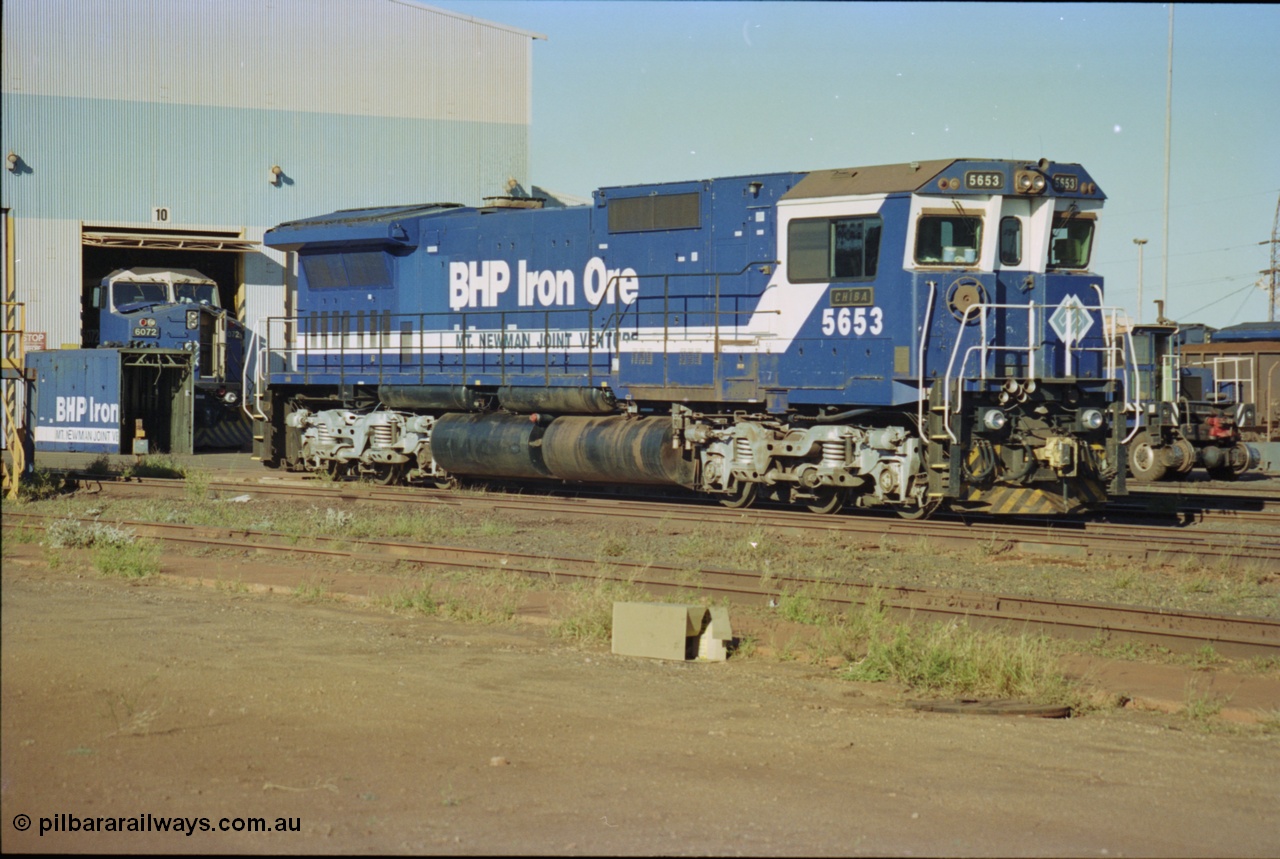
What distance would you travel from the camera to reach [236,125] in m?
32.5

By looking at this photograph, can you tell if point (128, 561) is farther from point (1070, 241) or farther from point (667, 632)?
point (1070, 241)

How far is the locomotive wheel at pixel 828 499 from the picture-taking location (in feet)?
49.6

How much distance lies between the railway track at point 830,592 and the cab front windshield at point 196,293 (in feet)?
56.5

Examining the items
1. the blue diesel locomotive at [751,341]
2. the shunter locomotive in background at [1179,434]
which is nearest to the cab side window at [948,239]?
the blue diesel locomotive at [751,341]

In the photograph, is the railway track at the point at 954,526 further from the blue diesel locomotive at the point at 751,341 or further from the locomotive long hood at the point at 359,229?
the locomotive long hood at the point at 359,229

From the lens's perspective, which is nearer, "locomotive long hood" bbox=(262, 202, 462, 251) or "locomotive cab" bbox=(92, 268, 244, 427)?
"locomotive long hood" bbox=(262, 202, 462, 251)

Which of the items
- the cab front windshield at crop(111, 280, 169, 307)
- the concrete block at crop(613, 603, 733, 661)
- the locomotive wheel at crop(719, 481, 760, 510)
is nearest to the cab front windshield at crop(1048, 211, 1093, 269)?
the locomotive wheel at crop(719, 481, 760, 510)

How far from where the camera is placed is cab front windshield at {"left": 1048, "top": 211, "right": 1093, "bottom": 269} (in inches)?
556

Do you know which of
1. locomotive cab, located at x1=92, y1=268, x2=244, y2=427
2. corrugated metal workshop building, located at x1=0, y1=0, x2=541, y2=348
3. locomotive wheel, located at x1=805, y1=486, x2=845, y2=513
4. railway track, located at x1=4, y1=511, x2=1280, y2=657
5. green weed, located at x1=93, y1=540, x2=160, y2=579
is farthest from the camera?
corrugated metal workshop building, located at x1=0, y1=0, x2=541, y2=348

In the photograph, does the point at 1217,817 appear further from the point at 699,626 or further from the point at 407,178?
the point at 407,178

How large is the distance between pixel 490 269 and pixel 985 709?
12.1m

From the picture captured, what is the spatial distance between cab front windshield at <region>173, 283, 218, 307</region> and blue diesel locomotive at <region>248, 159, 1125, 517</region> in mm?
11167

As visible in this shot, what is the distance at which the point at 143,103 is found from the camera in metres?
31.5

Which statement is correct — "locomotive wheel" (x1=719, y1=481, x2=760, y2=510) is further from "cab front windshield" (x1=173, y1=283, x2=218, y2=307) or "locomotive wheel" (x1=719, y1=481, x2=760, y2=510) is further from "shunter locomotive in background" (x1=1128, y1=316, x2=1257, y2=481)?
"cab front windshield" (x1=173, y1=283, x2=218, y2=307)
